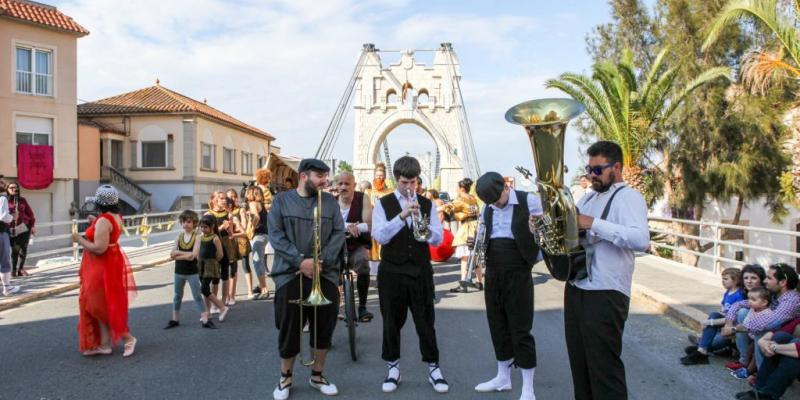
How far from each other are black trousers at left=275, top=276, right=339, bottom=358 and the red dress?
215 cm

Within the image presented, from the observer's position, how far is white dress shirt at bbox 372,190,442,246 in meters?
4.96

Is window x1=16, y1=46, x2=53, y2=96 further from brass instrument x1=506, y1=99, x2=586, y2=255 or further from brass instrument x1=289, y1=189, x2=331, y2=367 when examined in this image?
brass instrument x1=506, y1=99, x2=586, y2=255

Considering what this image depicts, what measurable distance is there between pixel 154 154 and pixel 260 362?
31.1m

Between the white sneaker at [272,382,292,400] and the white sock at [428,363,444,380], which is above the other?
the white sock at [428,363,444,380]

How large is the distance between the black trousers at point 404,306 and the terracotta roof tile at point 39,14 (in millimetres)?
23181

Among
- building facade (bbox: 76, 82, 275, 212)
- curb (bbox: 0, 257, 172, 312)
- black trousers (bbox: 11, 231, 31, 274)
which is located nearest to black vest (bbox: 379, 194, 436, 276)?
curb (bbox: 0, 257, 172, 312)

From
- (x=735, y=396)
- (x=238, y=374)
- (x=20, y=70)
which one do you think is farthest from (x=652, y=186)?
(x=20, y=70)

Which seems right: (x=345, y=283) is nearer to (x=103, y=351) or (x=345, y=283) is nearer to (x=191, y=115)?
(x=103, y=351)

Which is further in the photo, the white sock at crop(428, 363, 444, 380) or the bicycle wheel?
the bicycle wheel

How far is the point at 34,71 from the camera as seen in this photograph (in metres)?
24.4

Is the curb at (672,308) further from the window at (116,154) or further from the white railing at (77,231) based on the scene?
the window at (116,154)

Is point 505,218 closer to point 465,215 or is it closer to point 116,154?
point 465,215

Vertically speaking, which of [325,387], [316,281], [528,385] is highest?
[316,281]

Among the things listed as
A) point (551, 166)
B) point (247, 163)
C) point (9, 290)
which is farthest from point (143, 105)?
point (551, 166)
